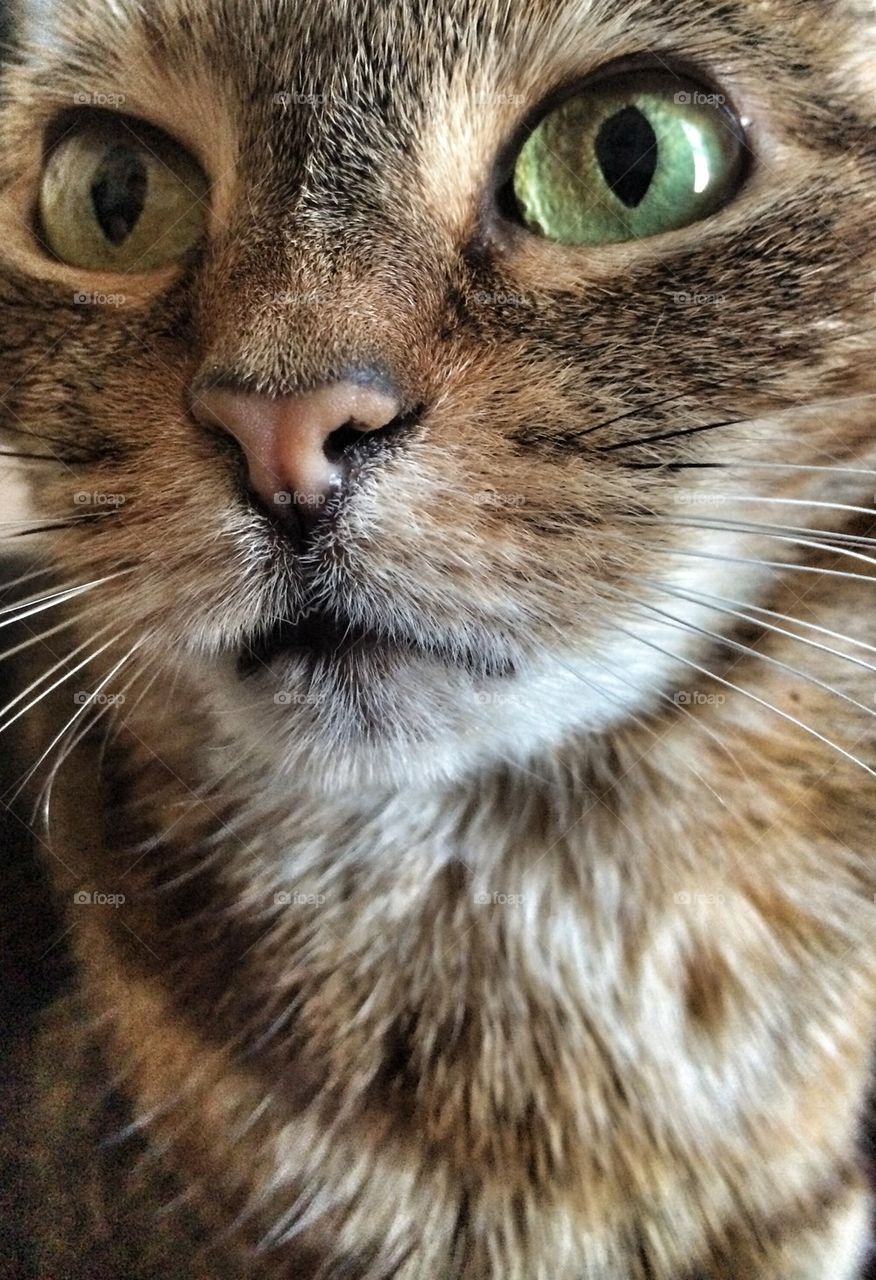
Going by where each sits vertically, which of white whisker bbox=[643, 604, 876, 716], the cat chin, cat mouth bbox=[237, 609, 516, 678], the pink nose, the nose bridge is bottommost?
the cat chin

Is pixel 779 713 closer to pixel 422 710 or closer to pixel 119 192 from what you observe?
pixel 422 710

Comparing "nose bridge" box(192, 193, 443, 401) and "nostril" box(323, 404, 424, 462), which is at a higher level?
"nose bridge" box(192, 193, 443, 401)

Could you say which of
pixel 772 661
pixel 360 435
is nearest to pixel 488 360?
pixel 360 435

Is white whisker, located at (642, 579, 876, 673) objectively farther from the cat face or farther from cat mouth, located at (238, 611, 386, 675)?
→ cat mouth, located at (238, 611, 386, 675)

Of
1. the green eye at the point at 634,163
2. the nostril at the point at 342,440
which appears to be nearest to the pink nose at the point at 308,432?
the nostril at the point at 342,440

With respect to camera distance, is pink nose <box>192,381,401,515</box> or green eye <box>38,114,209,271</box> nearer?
pink nose <box>192,381,401,515</box>

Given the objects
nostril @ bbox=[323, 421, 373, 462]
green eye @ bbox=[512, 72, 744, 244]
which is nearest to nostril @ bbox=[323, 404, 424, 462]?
nostril @ bbox=[323, 421, 373, 462]

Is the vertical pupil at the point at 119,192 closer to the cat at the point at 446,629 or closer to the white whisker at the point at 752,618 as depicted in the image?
the cat at the point at 446,629

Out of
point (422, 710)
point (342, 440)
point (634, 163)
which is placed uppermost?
point (634, 163)

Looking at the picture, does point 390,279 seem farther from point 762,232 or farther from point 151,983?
point 151,983
